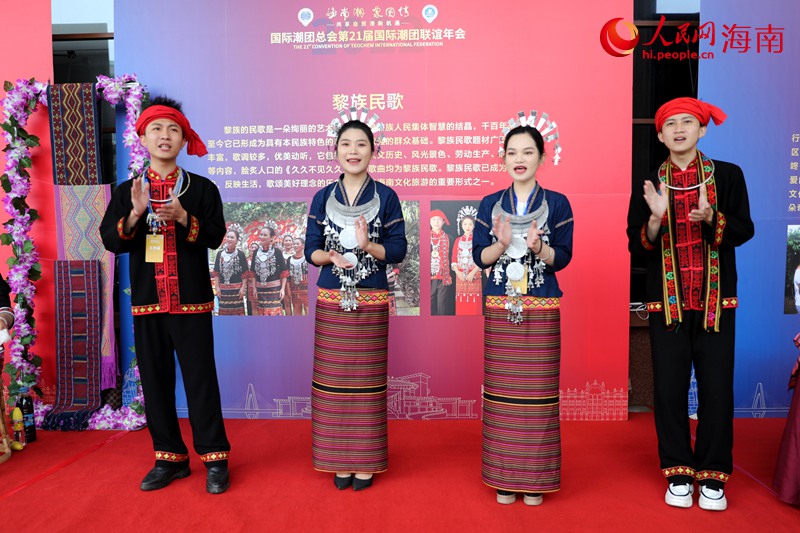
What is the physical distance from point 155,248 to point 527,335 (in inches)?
67.3

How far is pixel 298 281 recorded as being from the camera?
3.93 meters

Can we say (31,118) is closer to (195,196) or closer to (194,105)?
(194,105)

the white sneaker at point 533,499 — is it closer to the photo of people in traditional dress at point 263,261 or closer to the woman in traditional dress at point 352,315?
the woman in traditional dress at point 352,315

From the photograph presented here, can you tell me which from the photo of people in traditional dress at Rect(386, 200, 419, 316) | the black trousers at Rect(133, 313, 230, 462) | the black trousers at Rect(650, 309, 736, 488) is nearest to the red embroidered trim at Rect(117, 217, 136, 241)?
the black trousers at Rect(133, 313, 230, 462)

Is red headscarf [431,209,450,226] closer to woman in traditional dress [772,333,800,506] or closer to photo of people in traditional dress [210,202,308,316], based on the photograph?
photo of people in traditional dress [210,202,308,316]

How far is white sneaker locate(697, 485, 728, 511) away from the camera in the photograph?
2.56 meters

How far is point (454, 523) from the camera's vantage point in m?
2.47

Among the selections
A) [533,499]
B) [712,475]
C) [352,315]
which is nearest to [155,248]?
[352,315]

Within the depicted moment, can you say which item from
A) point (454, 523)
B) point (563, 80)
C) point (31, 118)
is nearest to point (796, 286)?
point (563, 80)

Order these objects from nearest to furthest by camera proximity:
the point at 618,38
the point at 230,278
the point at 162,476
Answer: the point at 162,476
the point at 618,38
the point at 230,278

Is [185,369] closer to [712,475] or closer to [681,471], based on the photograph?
[681,471]

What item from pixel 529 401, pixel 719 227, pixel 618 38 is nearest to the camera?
pixel 719 227

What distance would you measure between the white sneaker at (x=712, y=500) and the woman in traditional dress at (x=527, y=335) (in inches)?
24.8

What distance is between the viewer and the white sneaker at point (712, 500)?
8.41 ft
